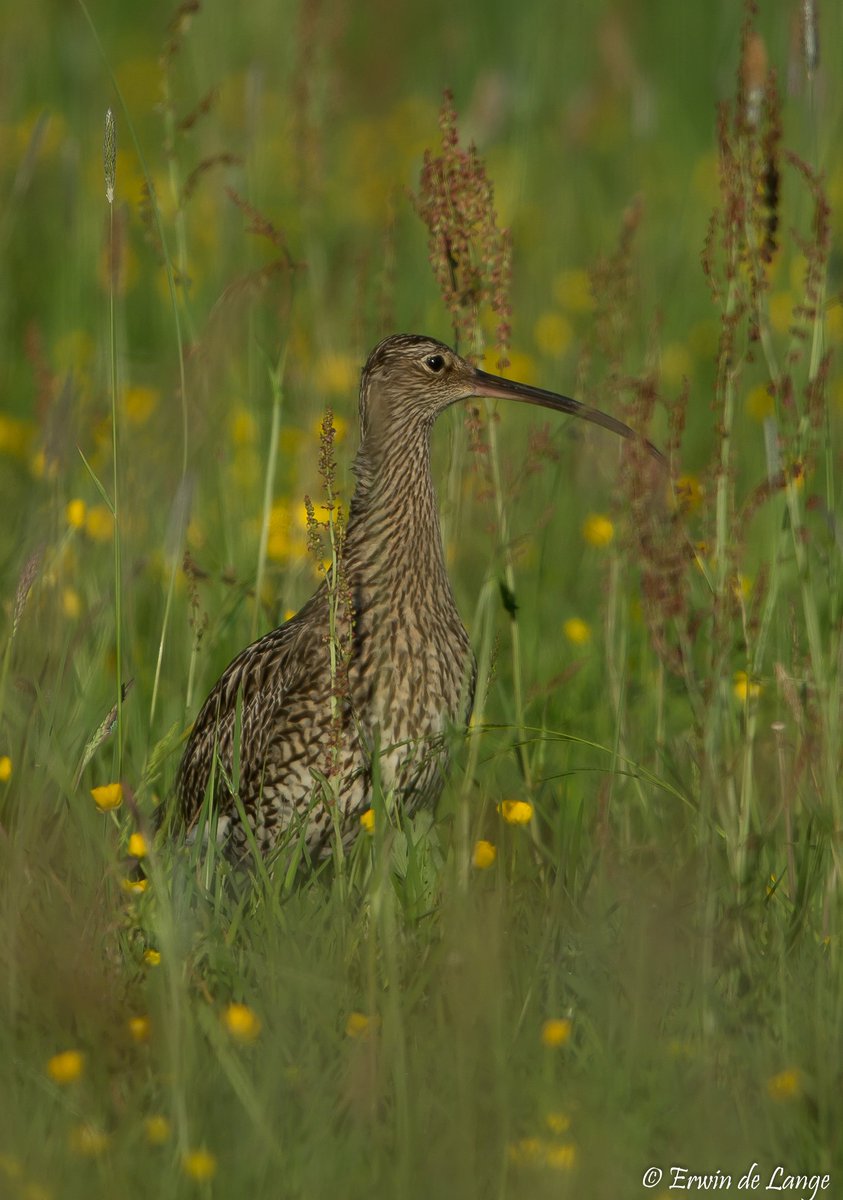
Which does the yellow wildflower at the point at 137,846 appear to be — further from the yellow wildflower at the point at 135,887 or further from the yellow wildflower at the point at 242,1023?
the yellow wildflower at the point at 242,1023

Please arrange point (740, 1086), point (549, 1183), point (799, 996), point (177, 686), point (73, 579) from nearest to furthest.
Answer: point (549, 1183)
point (740, 1086)
point (799, 996)
point (177, 686)
point (73, 579)

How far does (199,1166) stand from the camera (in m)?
2.84

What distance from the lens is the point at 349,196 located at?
1011 centimetres

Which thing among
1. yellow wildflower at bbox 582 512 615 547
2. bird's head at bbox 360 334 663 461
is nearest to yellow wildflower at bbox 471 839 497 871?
bird's head at bbox 360 334 663 461

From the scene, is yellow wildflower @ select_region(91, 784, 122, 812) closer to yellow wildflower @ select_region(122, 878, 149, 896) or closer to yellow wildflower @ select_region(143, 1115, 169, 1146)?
yellow wildflower @ select_region(122, 878, 149, 896)

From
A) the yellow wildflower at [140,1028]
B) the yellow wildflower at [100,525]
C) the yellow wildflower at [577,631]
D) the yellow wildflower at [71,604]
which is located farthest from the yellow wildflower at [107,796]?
the yellow wildflower at [100,525]

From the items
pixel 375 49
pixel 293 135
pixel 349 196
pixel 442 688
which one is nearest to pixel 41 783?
pixel 442 688

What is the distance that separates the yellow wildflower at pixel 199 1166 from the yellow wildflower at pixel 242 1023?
0.30m

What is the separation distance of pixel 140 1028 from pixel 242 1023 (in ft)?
0.81

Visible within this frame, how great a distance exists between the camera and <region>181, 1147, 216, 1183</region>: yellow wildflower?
9.32 feet

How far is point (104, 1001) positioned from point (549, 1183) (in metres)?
0.97

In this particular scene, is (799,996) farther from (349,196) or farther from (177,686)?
(349,196)

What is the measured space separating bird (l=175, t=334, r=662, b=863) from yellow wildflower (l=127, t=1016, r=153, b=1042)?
0.69m

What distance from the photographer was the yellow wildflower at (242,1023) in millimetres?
3164
